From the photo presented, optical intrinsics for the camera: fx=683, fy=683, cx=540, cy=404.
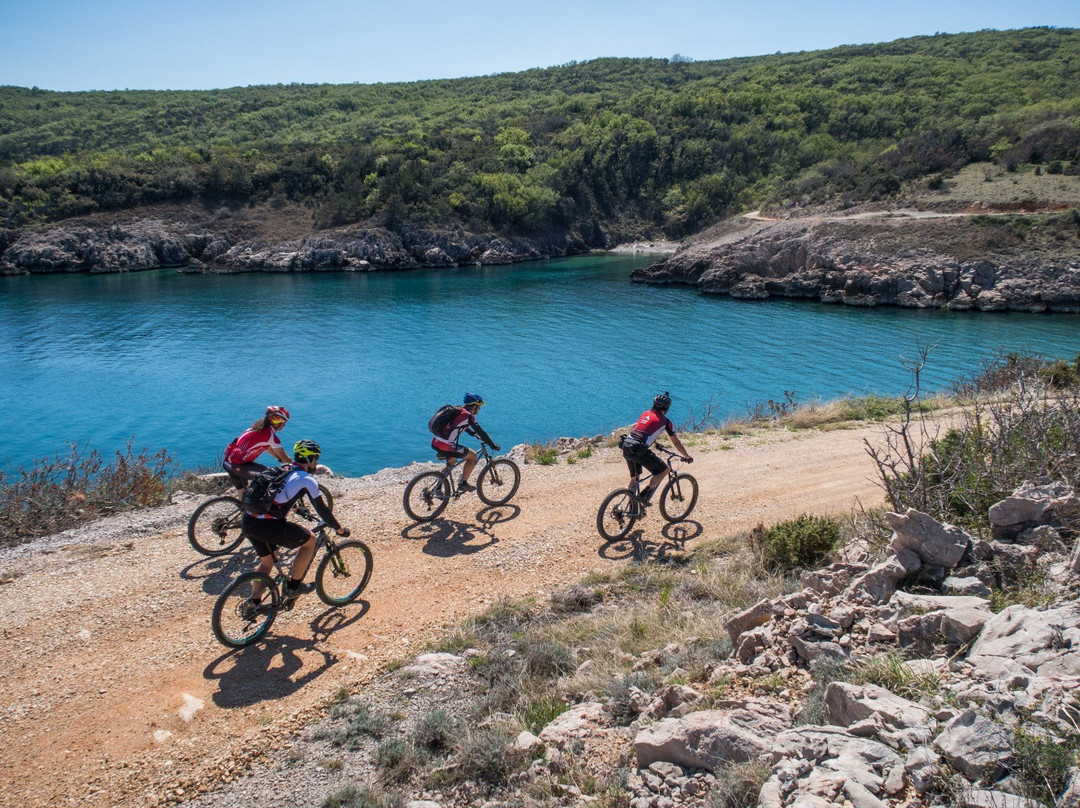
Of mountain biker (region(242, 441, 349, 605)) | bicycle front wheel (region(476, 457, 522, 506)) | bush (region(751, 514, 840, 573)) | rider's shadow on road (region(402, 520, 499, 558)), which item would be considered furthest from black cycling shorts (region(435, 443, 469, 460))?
bush (region(751, 514, 840, 573))

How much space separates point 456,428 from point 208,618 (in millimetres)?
4546

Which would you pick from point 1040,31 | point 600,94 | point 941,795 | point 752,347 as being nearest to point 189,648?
point 941,795

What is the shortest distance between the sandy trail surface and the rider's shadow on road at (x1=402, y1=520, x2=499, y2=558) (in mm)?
33

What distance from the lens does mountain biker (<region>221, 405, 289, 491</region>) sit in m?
9.80

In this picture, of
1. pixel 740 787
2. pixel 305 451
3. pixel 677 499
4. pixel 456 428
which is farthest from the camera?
pixel 677 499

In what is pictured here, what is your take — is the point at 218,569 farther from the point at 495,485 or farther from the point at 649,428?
the point at 649,428

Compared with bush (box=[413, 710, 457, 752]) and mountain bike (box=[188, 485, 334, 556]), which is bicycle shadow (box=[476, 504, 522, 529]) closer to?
mountain bike (box=[188, 485, 334, 556])

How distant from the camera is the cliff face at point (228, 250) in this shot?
7431cm

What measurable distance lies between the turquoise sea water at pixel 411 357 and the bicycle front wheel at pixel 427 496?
35.6ft

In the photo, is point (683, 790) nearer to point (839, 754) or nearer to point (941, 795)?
point (839, 754)

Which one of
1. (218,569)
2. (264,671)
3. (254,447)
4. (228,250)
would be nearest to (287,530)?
(264,671)

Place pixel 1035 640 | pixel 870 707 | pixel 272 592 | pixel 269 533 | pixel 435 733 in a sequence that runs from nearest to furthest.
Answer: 1. pixel 870 707
2. pixel 1035 640
3. pixel 435 733
4. pixel 269 533
5. pixel 272 592

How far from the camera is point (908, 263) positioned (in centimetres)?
4938

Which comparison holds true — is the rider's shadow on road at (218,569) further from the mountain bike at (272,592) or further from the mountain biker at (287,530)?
the mountain biker at (287,530)
